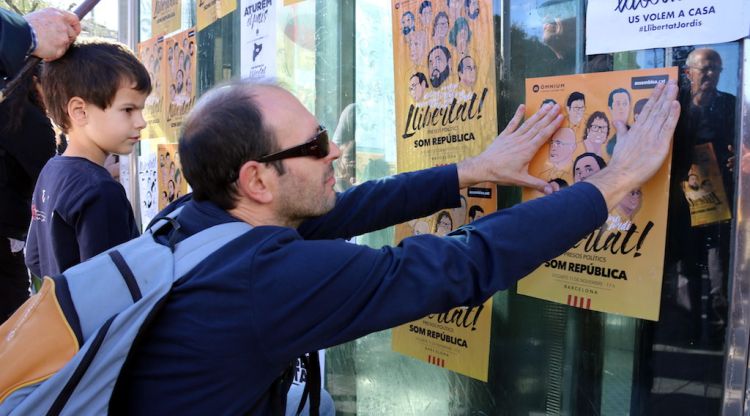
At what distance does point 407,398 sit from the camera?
2.22 metres

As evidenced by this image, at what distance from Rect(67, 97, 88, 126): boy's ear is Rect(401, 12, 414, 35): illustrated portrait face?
1061mm

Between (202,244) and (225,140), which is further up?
(225,140)

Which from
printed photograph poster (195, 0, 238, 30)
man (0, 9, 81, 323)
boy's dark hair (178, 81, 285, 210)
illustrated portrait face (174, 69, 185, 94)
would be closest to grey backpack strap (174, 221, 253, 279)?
boy's dark hair (178, 81, 285, 210)

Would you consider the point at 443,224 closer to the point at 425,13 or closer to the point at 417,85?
the point at 417,85

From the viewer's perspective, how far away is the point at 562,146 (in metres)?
1.61

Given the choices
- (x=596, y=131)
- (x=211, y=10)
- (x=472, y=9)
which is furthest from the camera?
(x=211, y=10)

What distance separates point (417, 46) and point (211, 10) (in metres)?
1.63

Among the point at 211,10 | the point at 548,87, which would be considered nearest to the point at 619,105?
the point at 548,87

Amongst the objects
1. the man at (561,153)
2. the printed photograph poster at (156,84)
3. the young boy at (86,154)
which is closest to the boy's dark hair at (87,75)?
the young boy at (86,154)

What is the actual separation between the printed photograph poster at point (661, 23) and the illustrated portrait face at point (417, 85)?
21.6 inches

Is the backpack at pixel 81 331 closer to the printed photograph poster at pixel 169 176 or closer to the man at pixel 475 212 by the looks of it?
the man at pixel 475 212

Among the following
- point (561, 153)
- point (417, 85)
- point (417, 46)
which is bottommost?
point (561, 153)

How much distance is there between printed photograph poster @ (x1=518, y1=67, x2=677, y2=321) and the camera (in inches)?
57.0

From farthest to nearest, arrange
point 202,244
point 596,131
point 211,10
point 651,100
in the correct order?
point 211,10 < point 596,131 < point 651,100 < point 202,244
